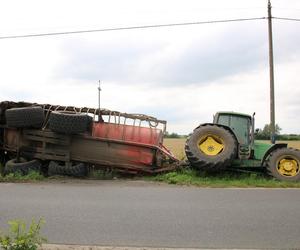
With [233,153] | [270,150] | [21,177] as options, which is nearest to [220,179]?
[233,153]

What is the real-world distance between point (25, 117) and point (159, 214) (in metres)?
7.14

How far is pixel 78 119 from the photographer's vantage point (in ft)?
49.1

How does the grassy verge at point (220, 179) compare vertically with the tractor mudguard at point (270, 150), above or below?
below

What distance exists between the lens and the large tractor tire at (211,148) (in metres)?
14.7

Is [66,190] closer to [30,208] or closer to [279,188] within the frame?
[30,208]

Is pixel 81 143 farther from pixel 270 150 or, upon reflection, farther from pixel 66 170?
pixel 270 150

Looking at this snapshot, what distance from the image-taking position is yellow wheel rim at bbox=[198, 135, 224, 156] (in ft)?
49.3

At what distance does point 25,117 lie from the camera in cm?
1520

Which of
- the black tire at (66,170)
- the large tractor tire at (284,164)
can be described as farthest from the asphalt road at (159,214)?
the large tractor tire at (284,164)

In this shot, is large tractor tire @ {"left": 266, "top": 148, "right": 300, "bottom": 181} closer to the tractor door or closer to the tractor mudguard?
the tractor mudguard

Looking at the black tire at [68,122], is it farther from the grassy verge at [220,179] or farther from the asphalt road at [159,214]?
the grassy verge at [220,179]

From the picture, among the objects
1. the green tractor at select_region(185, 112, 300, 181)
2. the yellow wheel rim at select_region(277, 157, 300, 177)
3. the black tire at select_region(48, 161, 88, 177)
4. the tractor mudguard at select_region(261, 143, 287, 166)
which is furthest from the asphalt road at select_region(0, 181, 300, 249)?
the tractor mudguard at select_region(261, 143, 287, 166)

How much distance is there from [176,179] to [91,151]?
2669mm

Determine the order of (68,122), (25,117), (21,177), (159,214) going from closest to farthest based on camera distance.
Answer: (159,214) → (21,177) → (68,122) → (25,117)
